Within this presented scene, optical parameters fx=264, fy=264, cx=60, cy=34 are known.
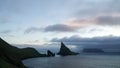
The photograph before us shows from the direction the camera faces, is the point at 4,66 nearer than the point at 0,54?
Yes

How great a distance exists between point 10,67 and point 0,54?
16.8 metres

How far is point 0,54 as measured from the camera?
104875mm

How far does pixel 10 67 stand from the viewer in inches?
3538

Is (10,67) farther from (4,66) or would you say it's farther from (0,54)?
(0,54)

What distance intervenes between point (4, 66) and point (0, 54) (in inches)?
756

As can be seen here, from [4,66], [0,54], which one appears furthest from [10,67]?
[0,54]

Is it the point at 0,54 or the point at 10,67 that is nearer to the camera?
the point at 10,67

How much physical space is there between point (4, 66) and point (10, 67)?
11.8 ft

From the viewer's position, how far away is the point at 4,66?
3410 inches
